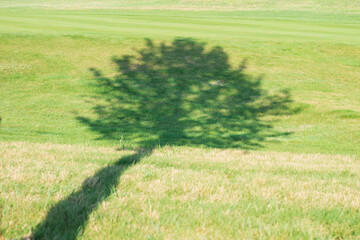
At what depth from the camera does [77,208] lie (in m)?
3.22

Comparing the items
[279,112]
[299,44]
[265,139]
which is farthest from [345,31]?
[265,139]

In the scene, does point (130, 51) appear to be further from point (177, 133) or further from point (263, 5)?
point (263, 5)

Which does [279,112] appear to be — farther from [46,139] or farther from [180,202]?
[180,202]

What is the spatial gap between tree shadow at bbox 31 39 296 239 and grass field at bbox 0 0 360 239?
6 centimetres

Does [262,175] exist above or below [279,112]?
above

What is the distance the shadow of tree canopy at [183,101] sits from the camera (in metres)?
9.34

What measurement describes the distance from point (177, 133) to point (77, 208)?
6.24 meters

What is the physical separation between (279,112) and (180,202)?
27.5 ft

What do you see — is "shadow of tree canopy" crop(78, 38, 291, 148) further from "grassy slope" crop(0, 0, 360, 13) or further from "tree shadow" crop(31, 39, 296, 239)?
"grassy slope" crop(0, 0, 360, 13)

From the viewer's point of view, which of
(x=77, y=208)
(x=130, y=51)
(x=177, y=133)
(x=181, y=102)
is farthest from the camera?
(x=130, y=51)

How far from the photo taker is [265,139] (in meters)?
9.20

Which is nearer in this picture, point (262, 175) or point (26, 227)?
point (26, 227)

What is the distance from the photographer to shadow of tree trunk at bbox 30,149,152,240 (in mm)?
2818

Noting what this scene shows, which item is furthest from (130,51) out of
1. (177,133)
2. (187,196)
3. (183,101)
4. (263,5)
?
(263,5)
